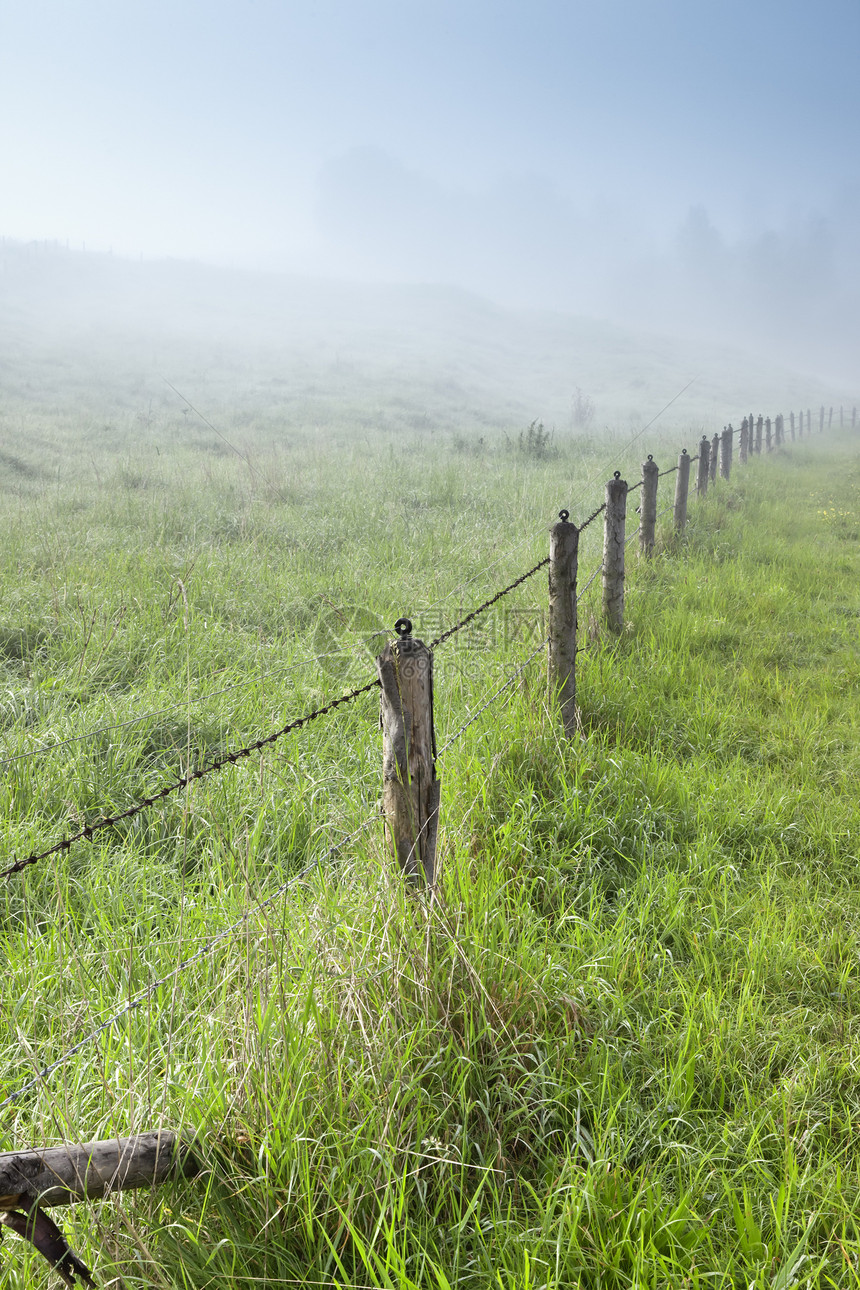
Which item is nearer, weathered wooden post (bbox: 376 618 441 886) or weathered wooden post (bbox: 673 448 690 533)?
weathered wooden post (bbox: 376 618 441 886)

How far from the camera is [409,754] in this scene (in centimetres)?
233

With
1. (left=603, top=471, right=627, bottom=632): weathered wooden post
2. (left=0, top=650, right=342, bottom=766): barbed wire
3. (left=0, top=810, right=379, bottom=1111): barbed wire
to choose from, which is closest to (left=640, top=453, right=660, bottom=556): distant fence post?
(left=603, top=471, right=627, bottom=632): weathered wooden post

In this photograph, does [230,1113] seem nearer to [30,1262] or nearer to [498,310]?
[30,1262]

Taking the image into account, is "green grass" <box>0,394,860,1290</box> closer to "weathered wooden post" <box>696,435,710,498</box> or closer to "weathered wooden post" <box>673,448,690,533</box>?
"weathered wooden post" <box>673,448,690,533</box>

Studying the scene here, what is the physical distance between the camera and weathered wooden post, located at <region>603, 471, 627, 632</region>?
5.87 meters

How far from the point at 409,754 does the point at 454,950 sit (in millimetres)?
592

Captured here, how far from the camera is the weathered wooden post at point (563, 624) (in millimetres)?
4188

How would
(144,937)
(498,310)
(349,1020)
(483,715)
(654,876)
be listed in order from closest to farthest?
(349,1020)
(144,937)
(654,876)
(483,715)
(498,310)

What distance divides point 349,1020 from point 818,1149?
1407 mm

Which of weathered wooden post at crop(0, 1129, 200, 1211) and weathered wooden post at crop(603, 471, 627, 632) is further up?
weathered wooden post at crop(603, 471, 627, 632)

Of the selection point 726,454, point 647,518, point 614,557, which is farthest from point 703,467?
point 614,557

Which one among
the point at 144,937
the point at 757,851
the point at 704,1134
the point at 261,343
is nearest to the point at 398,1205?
the point at 704,1134

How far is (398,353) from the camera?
190ft

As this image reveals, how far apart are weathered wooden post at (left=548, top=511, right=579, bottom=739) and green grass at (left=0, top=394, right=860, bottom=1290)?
0.16 meters
